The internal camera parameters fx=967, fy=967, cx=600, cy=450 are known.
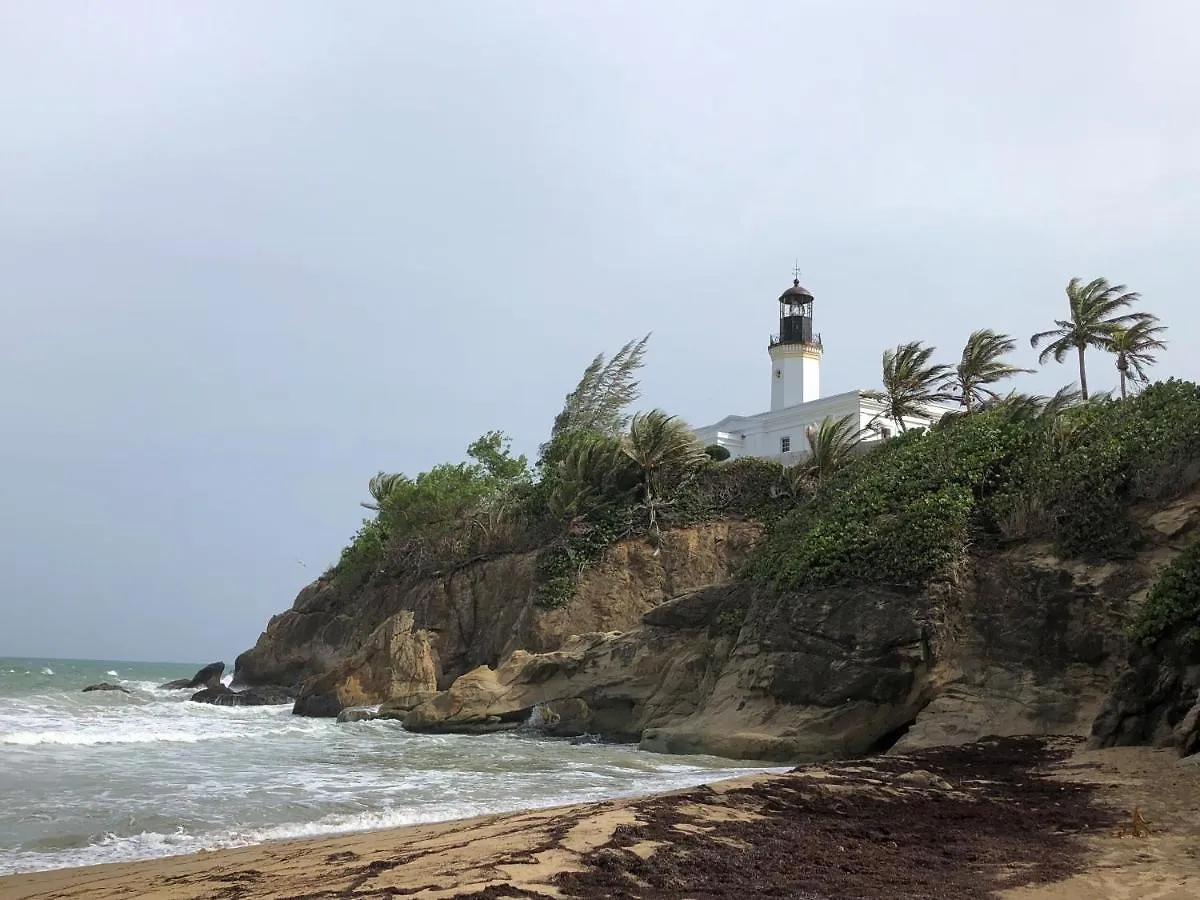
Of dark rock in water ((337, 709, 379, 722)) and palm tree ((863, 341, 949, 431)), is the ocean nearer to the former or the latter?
dark rock in water ((337, 709, 379, 722))

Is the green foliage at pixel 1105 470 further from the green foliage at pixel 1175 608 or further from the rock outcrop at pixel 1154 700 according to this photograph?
the rock outcrop at pixel 1154 700

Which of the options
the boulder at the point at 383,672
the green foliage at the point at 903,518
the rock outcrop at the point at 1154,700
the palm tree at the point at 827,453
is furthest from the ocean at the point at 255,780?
the palm tree at the point at 827,453

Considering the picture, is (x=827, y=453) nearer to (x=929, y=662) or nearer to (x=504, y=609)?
(x=504, y=609)

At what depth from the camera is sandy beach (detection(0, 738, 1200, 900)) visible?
6.30 meters

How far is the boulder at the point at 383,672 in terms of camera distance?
2852cm

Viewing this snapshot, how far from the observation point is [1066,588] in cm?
1633

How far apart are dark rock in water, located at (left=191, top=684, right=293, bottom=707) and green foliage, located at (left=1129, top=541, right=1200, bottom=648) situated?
27.2 m

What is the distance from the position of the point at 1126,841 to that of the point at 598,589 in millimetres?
21598

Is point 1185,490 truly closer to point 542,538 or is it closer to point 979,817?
point 979,817

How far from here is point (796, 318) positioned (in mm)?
44625

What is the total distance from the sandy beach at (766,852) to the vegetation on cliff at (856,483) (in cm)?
797

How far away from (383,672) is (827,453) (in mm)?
14764

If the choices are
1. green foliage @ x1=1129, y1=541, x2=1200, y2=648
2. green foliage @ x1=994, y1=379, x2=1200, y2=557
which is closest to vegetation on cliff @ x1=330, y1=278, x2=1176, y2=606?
green foliage @ x1=994, y1=379, x2=1200, y2=557

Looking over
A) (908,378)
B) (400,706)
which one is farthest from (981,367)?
(400,706)
